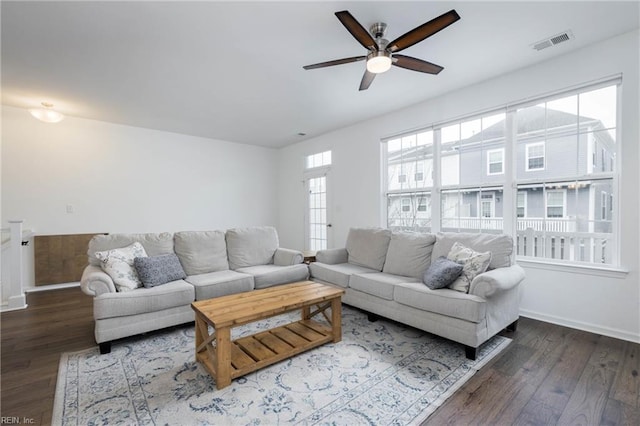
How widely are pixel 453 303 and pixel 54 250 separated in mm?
5535

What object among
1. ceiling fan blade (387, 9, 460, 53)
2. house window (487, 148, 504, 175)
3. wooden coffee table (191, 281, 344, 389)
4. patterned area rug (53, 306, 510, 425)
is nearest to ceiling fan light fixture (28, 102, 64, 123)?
patterned area rug (53, 306, 510, 425)

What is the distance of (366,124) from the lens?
485cm

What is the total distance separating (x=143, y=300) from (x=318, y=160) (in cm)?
420

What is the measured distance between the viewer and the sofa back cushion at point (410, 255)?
3.13m

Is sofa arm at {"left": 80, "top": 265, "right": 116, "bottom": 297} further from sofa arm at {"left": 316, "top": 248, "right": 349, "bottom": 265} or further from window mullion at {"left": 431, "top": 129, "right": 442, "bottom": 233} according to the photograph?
window mullion at {"left": 431, "top": 129, "right": 442, "bottom": 233}

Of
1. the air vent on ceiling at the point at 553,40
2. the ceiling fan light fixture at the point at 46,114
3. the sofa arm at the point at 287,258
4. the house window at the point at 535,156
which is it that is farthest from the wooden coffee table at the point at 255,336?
the ceiling fan light fixture at the point at 46,114

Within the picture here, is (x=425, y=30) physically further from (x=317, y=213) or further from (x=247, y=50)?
(x=317, y=213)

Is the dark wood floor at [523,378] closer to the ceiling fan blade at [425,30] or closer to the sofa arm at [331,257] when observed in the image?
the sofa arm at [331,257]

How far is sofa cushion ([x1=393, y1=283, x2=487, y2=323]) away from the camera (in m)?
2.19

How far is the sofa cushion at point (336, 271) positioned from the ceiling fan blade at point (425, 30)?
2.29 m

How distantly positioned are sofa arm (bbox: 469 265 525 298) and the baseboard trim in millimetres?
980

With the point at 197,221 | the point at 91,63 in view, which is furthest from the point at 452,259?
the point at 197,221

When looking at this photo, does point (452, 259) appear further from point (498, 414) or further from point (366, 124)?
point (366, 124)

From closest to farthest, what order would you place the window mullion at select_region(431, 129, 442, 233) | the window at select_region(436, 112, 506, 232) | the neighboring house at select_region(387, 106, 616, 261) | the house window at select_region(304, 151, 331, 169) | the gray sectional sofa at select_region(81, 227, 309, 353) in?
the gray sectional sofa at select_region(81, 227, 309, 353) < the neighboring house at select_region(387, 106, 616, 261) < the window at select_region(436, 112, 506, 232) < the window mullion at select_region(431, 129, 442, 233) < the house window at select_region(304, 151, 331, 169)
